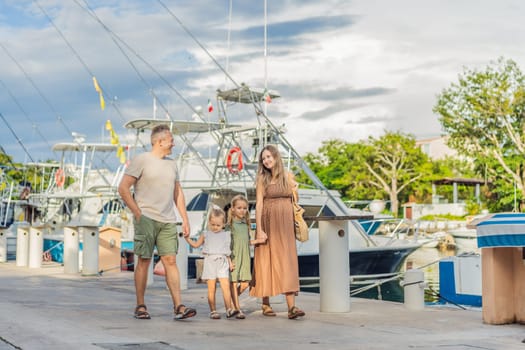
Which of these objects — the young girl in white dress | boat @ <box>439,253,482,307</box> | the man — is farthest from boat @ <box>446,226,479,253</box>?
the man

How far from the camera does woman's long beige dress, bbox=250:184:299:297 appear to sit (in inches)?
281

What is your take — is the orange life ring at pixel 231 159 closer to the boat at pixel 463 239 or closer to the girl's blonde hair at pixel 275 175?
the girl's blonde hair at pixel 275 175

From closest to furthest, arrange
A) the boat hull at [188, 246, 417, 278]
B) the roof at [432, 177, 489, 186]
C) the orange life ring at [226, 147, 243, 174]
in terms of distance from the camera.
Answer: the boat hull at [188, 246, 417, 278]
the orange life ring at [226, 147, 243, 174]
the roof at [432, 177, 489, 186]

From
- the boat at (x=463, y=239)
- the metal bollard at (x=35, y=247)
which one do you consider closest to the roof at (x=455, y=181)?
the boat at (x=463, y=239)

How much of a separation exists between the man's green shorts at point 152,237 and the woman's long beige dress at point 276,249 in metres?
0.92

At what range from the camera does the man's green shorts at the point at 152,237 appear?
6.61 metres

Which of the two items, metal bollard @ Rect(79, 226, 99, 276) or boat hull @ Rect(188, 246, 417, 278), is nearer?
metal bollard @ Rect(79, 226, 99, 276)

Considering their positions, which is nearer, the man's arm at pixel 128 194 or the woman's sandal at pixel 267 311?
the man's arm at pixel 128 194

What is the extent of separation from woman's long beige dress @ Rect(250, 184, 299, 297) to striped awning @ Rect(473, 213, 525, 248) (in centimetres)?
174

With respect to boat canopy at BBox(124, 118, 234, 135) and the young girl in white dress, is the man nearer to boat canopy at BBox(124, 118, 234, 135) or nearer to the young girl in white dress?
the young girl in white dress

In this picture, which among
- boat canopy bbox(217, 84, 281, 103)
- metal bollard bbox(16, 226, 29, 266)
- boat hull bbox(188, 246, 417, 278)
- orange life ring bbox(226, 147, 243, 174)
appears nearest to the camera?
metal bollard bbox(16, 226, 29, 266)

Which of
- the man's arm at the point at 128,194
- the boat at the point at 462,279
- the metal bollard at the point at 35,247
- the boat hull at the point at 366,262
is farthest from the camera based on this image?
the boat hull at the point at 366,262

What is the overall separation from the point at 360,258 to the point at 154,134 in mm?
13540

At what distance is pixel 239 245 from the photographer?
727cm
